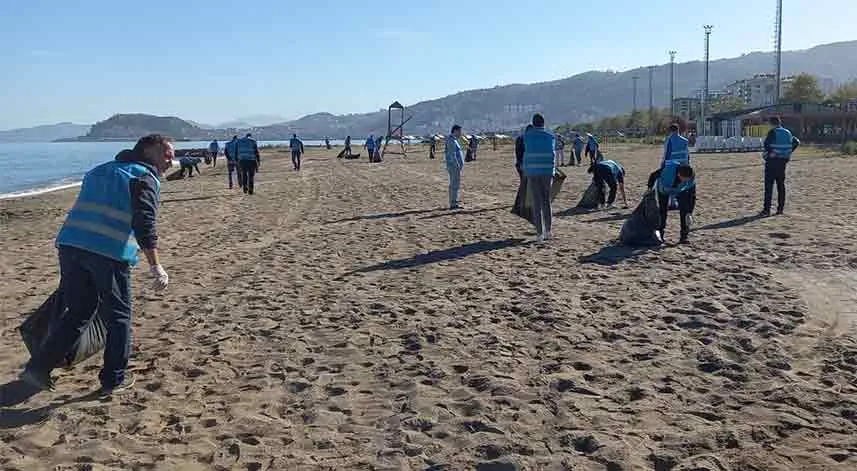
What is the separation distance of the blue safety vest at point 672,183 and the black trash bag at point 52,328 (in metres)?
7.14

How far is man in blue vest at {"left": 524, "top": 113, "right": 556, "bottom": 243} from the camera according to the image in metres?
9.97

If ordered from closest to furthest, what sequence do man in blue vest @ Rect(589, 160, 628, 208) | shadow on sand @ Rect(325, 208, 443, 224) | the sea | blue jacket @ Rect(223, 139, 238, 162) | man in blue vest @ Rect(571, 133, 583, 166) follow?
shadow on sand @ Rect(325, 208, 443, 224)
man in blue vest @ Rect(589, 160, 628, 208)
blue jacket @ Rect(223, 139, 238, 162)
man in blue vest @ Rect(571, 133, 583, 166)
the sea

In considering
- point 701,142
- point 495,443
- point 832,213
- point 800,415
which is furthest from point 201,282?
point 701,142

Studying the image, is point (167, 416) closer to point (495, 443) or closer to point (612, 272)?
point (495, 443)

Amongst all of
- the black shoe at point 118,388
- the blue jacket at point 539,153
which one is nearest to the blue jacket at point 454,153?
the blue jacket at point 539,153

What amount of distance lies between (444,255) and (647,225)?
268cm

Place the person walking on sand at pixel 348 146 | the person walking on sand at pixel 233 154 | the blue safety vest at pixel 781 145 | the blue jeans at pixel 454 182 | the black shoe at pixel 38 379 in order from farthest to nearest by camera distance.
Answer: the person walking on sand at pixel 348 146 < the person walking on sand at pixel 233 154 < the blue jeans at pixel 454 182 < the blue safety vest at pixel 781 145 < the black shoe at pixel 38 379

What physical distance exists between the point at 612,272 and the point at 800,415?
13.2 ft

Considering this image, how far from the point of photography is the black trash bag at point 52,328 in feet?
15.5

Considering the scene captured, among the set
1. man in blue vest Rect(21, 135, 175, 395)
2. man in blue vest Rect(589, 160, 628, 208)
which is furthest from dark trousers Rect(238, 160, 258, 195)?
man in blue vest Rect(21, 135, 175, 395)

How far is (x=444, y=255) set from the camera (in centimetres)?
939

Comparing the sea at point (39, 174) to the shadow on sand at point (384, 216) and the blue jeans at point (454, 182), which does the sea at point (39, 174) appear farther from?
the blue jeans at point (454, 182)

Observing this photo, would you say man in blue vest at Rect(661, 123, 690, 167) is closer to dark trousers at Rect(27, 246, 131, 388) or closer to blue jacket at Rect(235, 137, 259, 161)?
dark trousers at Rect(27, 246, 131, 388)

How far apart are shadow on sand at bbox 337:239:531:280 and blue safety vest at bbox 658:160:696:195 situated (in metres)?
1.94
